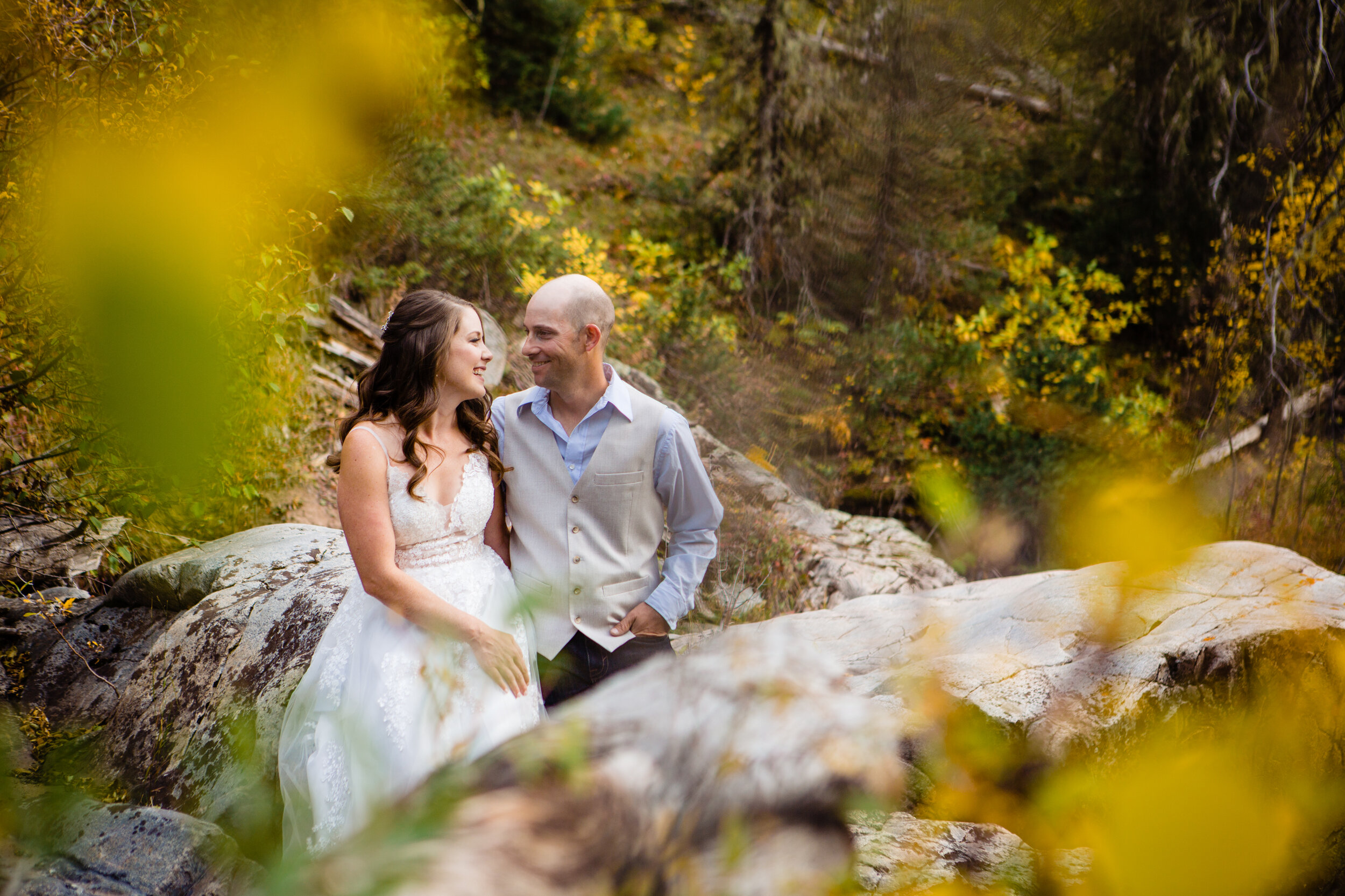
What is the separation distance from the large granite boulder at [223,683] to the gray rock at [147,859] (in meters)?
0.11

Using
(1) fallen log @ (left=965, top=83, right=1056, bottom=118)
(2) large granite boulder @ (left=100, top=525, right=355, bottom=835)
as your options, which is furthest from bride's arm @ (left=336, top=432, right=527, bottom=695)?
(1) fallen log @ (left=965, top=83, right=1056, bottom=118)

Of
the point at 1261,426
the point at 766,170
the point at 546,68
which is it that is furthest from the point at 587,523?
the point at 546,68

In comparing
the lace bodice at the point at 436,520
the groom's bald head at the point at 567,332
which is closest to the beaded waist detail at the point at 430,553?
the lace bodice at the point at 436,520

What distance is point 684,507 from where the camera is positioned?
2.66m

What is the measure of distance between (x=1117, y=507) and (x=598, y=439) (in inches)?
78.5

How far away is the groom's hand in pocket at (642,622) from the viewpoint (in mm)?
2516

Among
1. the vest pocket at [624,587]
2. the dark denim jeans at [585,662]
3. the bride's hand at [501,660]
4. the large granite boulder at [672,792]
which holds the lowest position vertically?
the dark denim jeans at [585,662]

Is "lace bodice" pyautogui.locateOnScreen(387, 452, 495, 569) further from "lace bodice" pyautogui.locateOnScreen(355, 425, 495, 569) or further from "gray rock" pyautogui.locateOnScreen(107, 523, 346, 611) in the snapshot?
"gray rock" pyautogui.locateOnScreen(107, 523, 346, 611)

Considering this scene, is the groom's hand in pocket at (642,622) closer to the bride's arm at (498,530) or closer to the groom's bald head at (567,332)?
the bride's arm at (498,530)

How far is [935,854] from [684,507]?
1.22 m

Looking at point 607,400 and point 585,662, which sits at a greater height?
point 607,400

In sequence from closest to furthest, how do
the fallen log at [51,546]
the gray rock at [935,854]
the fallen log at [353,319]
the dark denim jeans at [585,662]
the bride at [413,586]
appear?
the gray rock at [935,854] → the bride at [413,586] → the dark denim jeans at [585,662] → the fallen log at [51,546] → the fallen log at [353,319]

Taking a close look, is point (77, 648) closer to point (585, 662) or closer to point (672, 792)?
point (585, 662)

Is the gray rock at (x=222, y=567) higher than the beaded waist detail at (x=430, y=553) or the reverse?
the reverse
